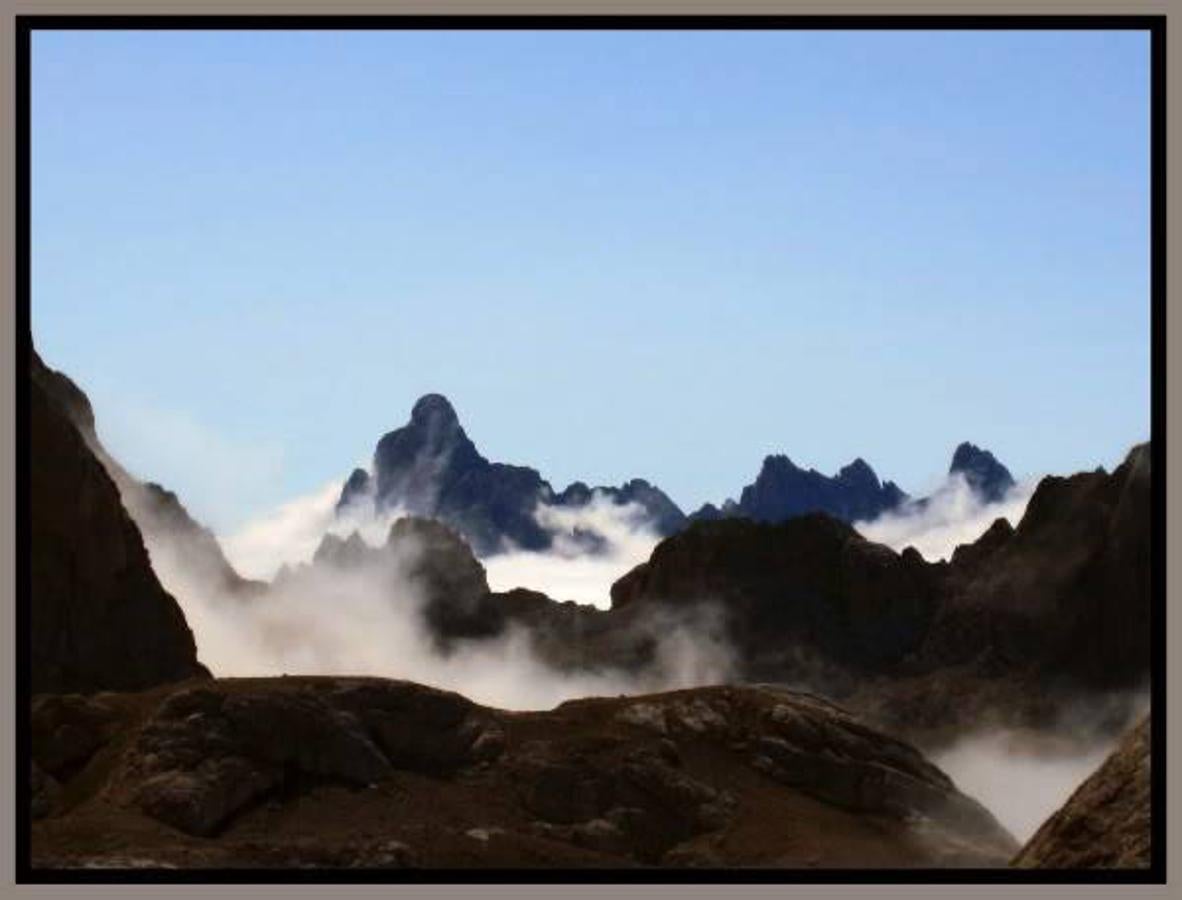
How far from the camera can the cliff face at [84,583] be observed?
10625 cm

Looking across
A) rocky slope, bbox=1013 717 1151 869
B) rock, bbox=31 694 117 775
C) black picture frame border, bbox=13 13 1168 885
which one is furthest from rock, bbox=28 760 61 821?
rocky slope, bbox=1013 717 1151 869

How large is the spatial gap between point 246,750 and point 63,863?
797 inches

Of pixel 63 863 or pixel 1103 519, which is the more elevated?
pixel 1103 519

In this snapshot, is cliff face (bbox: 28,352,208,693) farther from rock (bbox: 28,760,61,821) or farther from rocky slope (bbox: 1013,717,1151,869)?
rocky slope (bbox: 1013,717,1151,869)

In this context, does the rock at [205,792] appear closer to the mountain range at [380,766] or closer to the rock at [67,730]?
the mountain range at [380,766]

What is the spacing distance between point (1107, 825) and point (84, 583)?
7965cm

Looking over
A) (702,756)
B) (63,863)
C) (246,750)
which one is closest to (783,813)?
(702,756)

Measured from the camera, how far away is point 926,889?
143 feet

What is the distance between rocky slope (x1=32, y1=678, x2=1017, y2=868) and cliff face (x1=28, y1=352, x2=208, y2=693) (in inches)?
540

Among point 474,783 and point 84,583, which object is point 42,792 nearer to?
point 474,783

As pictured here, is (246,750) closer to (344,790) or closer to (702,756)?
(344,790)

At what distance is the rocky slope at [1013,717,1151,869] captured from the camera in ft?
132

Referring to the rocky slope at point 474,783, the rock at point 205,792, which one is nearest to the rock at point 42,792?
the rocky slope at point 474,783

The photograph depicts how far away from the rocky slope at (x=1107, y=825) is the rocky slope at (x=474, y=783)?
3909 centimetres
